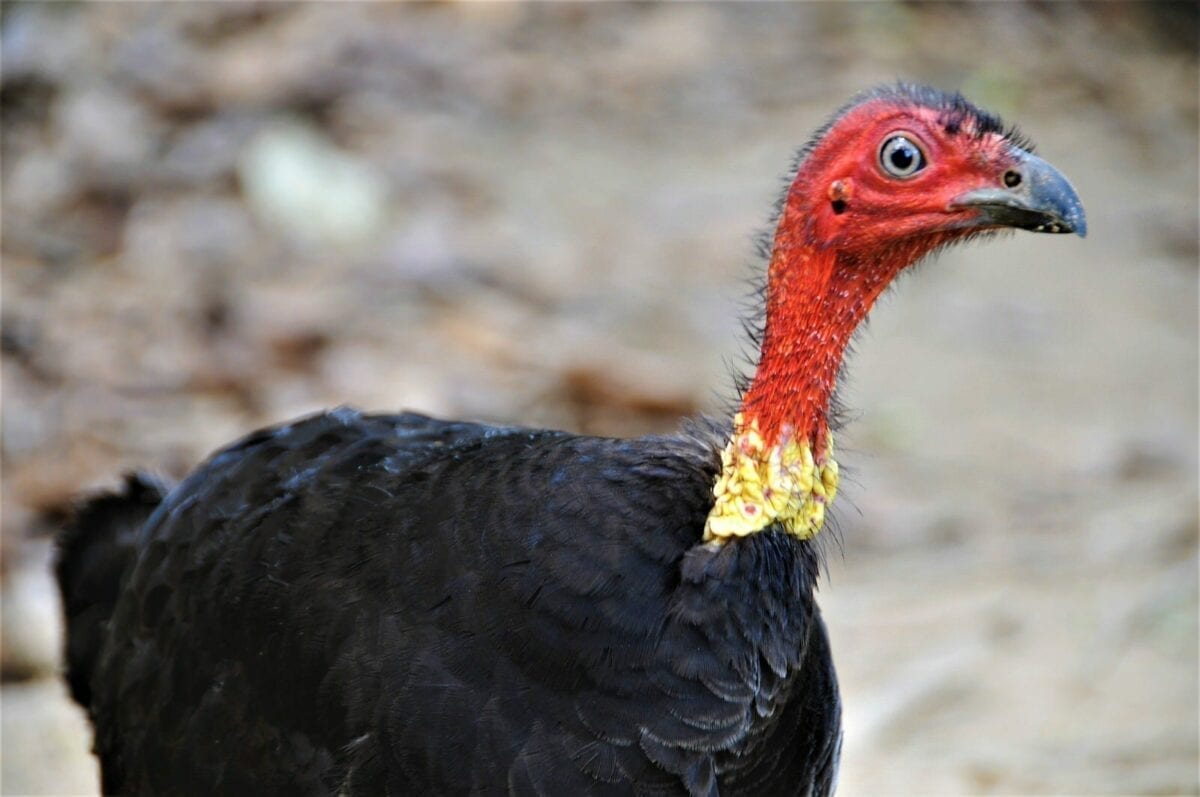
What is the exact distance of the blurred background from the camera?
5.70 meters

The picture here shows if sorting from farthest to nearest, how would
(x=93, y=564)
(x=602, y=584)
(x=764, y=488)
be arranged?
(x=93, y=564) → (x=764, y=488) → (x=602, y=584)

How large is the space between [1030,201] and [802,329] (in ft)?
1.76

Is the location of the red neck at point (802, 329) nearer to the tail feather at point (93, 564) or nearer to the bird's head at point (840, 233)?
the bird's head at point (840, 233)

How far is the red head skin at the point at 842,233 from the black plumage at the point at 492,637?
24 centimetres

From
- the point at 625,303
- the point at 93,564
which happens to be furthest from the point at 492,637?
the point at 625,303

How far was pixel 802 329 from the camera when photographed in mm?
3045

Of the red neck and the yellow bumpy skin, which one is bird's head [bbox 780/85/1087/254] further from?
the yellow bumpy skin

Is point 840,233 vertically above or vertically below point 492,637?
above

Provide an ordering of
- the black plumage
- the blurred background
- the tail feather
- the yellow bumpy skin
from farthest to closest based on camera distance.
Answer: the blurred background < the tail feather < the yellow bumpy skin < the black plumage

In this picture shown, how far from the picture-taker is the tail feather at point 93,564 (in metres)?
3.96

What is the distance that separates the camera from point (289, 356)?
715 centimetres

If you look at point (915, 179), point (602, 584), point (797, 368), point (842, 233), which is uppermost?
point (915, 179)

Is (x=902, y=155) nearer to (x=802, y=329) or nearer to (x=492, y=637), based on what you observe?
(x=802, y=329)

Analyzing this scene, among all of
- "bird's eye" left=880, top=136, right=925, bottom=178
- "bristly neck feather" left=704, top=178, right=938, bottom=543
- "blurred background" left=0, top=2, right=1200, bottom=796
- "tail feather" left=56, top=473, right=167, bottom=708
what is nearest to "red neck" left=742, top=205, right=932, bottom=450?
"bristly neck feather" left=704, top=178, right=938, bottom=543
